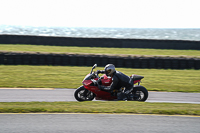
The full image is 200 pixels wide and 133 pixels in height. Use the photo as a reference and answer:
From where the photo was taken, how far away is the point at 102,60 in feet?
68.9

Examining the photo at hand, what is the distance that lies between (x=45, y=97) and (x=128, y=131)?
226 inches

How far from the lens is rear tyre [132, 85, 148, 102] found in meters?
10.7

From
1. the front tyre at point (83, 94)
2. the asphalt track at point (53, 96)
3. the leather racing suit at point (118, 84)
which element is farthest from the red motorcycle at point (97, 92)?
the asphalt track at point (53, 96)

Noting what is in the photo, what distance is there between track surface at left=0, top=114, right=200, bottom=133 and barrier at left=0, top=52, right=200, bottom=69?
529 inches

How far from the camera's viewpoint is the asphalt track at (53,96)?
440 inches

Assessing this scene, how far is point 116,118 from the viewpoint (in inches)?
291

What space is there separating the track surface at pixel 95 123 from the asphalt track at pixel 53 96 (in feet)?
11.8

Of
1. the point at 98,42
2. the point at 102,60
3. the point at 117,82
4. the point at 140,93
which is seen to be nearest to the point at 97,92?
the point at 117,82

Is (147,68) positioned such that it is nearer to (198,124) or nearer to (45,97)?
(45,97)

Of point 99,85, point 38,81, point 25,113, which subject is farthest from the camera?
point 38,81

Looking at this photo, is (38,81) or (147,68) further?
(147,68)

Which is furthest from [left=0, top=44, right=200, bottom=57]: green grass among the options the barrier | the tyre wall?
the barrier

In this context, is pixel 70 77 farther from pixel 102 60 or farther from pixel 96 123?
pixel 96 123

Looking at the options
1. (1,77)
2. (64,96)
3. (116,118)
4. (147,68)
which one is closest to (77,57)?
(147,68)
